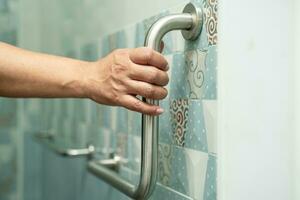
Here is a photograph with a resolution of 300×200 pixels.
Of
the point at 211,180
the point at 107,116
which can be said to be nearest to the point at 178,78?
the point at 211,180

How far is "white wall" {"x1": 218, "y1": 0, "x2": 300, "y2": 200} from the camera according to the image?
465 mm

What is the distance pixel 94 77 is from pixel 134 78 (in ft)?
0.24

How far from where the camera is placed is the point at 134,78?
0.50 m

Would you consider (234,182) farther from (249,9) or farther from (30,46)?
(30,46)

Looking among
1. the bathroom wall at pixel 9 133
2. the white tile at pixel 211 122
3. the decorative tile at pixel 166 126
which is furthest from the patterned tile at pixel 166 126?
the bathroom wall at pixel 9 133

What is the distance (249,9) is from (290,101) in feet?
0.43

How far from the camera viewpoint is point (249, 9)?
465mm

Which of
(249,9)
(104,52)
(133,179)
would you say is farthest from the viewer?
(104,52)

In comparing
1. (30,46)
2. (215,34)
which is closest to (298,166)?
(215,34)

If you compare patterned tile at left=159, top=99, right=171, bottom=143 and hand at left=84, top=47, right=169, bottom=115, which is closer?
hand at left=84, top=47, right=169, bottom=115

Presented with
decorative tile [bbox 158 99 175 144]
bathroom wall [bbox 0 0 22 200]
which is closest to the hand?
→ decorative tile [bbox 158 99 175 144]

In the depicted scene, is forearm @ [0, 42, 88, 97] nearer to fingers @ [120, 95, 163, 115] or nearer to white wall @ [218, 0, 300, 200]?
fingers @ [120, 95, 163, 115]

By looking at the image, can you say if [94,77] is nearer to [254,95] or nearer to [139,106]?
[139,106]

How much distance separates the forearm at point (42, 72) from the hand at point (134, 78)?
0.06m
